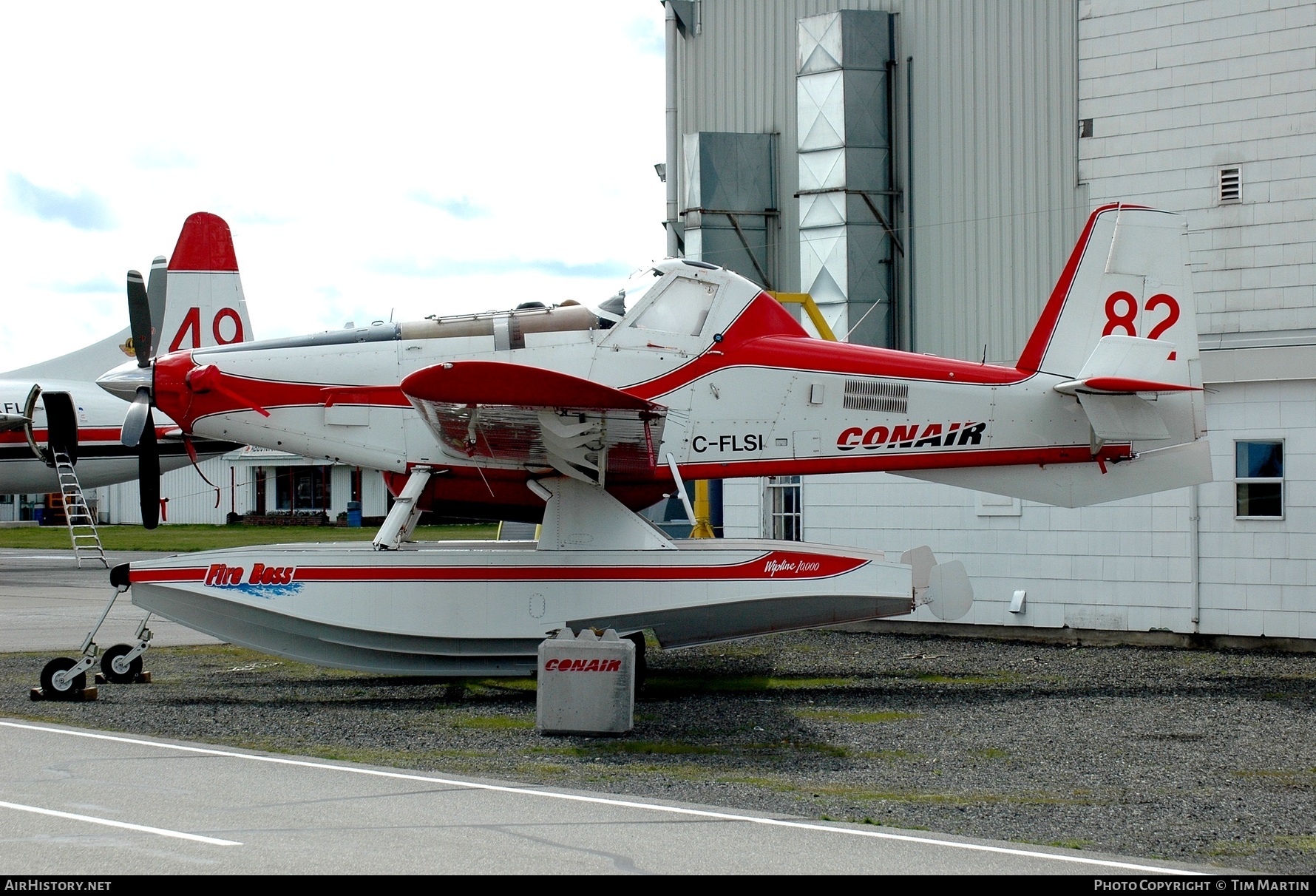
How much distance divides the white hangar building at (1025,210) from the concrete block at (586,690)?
22.5 feet

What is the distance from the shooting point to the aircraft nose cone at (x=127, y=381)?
36.4 ft

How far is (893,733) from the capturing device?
8.47 metres

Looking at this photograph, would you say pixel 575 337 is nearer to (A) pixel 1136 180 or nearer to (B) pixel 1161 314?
(B) pixel 1161 314

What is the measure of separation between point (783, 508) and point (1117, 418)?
229 inches

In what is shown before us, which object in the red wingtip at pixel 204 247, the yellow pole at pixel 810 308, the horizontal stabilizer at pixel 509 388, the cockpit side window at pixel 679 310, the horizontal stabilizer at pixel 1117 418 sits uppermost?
the red wingtip at pixel 204 247

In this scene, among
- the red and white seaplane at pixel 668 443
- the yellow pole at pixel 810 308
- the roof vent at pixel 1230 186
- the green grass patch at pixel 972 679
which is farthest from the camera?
the yellow pole at pixel 810 308

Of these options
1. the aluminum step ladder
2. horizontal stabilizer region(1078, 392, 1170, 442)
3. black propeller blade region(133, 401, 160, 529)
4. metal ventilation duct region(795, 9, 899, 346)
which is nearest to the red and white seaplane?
horizontal stabilizer region(1078, 392, 1170, 442)

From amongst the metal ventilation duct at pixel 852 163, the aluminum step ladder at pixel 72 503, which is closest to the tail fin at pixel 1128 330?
the metal ventilation duct at pixel 852 163

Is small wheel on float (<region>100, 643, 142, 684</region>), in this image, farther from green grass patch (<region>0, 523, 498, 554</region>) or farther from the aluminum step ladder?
green grass patch (<region>0, 523, 498, 554</region>)

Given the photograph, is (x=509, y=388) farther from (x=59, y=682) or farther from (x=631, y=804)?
(x=59, y=682)

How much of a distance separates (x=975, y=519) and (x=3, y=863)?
1130 centimetres

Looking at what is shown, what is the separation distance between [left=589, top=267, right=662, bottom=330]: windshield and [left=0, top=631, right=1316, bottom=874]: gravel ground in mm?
3184

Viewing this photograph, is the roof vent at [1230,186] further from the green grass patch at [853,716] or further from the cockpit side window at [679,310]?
the green grass patch at [853,716]

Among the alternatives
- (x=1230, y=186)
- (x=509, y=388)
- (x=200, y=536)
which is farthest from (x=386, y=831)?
(x=200, y=536)
